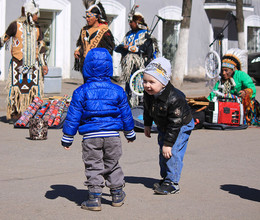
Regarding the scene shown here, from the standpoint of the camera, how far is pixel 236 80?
992cm

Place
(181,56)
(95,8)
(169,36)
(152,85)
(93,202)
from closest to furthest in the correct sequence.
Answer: (93,202) → (152,85) → (95,8) → (181,56) → (169,36)

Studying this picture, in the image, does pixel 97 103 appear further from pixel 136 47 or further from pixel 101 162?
pixel 136 47

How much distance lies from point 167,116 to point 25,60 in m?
5.21

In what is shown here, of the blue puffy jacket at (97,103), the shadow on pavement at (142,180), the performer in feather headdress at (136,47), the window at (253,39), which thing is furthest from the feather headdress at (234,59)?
the window at (253,39)

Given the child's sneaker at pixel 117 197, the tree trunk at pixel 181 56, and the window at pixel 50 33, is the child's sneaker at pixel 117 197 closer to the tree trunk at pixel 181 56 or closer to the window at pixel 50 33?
the tree trunk at pixel 181 56

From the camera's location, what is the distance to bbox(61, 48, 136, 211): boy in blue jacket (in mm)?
4766

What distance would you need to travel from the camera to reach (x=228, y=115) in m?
9.77

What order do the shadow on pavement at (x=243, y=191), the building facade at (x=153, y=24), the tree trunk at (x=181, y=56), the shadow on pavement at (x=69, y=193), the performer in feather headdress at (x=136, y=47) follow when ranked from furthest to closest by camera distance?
the building facade at (x=153, y=24) < the tree trunk at (x=181, y=56) < the performer in feather headdress at (x=136, y=47) < the shadow on pavement at (x=243, y=191) < the shadow on pavement at (x=69, y=193)

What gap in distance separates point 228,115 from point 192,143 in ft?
5.27

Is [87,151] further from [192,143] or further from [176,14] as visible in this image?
[176,14]

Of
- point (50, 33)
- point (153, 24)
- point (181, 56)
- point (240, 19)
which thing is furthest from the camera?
point (240, 19)

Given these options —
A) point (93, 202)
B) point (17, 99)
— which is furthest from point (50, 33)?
point (93, 202)

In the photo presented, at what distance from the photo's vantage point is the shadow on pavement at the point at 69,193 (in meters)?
5.11

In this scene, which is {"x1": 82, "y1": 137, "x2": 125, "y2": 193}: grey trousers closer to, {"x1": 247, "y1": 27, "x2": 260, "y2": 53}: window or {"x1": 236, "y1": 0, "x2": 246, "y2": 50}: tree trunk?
{"x1": 236, "y1": 0, "x2": 246, "y2": 50}: tree trunk
